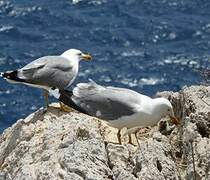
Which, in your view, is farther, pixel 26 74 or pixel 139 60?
pixel 139 60

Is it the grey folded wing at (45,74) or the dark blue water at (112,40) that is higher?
the grey folded wing at (45,74)

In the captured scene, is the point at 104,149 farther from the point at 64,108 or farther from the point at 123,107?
the point at 64,108

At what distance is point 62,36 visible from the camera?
36.7 metres

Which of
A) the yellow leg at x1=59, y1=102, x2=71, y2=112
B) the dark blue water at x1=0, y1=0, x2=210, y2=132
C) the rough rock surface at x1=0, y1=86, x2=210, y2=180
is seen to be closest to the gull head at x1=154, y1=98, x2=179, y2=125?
the rough rock surface at x1=0, y1=86, x2=210, y2=180

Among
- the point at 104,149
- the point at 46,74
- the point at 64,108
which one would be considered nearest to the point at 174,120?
the point at 104,149

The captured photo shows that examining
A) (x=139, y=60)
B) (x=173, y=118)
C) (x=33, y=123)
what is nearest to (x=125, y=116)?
(x=173, y=118)

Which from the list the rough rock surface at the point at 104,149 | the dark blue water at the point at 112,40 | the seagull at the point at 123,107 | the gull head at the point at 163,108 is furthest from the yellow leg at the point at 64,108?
the dark blue water at the point at 112,40

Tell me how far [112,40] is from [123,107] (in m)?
26.8

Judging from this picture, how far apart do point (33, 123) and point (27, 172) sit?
164 centimetres

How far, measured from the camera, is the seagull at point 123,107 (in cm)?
932

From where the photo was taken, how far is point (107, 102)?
9477mm

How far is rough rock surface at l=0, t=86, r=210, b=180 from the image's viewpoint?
801 cm

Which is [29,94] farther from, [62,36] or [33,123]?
[33,123]

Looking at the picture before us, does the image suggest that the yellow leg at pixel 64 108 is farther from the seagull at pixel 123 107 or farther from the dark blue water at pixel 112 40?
the dark blue water at pixel 112 40
